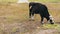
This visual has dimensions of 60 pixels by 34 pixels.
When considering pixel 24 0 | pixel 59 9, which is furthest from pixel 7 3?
pixel 59 9

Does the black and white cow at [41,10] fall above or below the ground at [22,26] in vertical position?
above

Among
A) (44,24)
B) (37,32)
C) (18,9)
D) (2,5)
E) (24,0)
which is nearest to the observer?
(37,32)

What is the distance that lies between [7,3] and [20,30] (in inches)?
407

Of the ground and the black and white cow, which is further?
the black and white cow

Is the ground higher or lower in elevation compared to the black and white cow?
lower

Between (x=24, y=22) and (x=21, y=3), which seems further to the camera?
(x=21, y=3)

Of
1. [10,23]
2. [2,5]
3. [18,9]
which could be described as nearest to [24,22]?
[10,23]

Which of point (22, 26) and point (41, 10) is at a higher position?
point (41, 10)

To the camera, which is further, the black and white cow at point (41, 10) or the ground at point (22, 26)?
the black and white cow at point (41, 10)

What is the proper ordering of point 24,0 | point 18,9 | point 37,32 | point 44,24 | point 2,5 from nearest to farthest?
point 37,32
point 44,24
point 18,9
point 2,5
point 24,0

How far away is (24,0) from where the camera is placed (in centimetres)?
2577

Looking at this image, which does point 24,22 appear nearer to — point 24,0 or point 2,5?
point 2,5

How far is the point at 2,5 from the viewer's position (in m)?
22.7

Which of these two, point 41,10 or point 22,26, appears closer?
point 22,26
